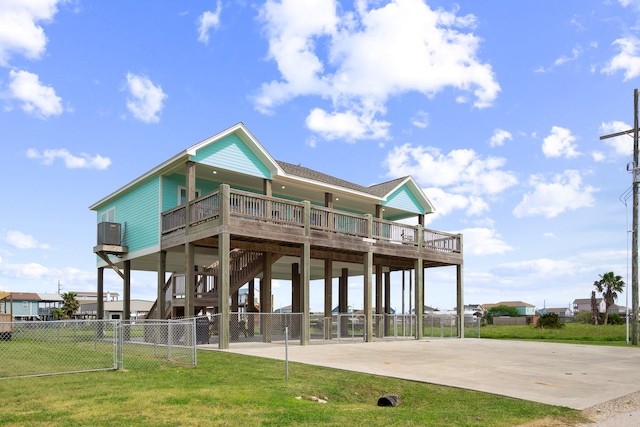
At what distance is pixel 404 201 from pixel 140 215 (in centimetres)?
1399

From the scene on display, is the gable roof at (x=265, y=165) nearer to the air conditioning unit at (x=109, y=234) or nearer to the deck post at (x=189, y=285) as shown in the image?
the air conditioning unit at (x=109, y=234)

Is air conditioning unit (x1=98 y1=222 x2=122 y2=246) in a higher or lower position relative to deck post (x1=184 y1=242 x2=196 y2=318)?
higher

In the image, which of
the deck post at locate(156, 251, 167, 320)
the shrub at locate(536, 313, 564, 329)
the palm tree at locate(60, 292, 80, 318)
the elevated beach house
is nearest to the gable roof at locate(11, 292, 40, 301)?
the palm tree at locate(60, 292, 80, 318)

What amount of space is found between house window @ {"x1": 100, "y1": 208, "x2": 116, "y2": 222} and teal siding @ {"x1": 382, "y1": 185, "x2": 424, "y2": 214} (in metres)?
13.8

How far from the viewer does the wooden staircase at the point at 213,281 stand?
22.1 metres

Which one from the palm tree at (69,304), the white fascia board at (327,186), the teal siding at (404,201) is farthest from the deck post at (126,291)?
the palm tree at (69,304)

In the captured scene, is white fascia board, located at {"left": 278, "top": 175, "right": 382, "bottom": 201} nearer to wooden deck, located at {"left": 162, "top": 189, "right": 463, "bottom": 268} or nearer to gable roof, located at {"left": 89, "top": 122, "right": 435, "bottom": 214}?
gable roof, located at {"left": 89, "top": 122, "right": 435, "bottom": 214}

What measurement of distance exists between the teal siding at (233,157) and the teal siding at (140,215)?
10.8 ft

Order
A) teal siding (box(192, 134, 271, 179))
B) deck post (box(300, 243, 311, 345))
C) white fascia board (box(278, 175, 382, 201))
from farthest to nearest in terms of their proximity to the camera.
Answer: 1. white fascia board (box(278, 175, 382, 201))
2. teal siding (box(192, 134, 271, 179))
3. deck post (box(300, 243, 311, 345))

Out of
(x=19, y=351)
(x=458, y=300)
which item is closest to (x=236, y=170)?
(x=19, y=351)

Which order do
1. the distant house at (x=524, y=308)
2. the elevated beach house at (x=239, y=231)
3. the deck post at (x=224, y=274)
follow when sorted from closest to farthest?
the deck post at (x=224, y=274), the elevated beach house at (x=239, y=231), the distant house at (x=524, y=308)

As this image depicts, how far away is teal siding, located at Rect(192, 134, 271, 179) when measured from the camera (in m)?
21.6

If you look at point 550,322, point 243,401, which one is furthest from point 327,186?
point 550,322

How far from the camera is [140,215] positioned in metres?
25.1
